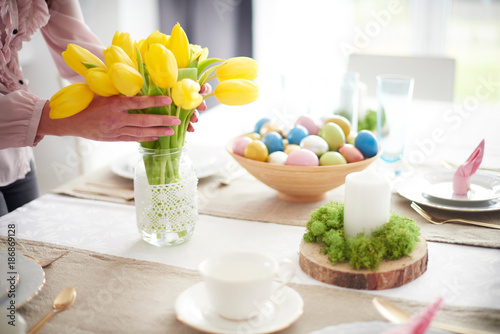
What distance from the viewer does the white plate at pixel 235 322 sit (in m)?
0.69

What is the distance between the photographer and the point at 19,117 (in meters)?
0.99

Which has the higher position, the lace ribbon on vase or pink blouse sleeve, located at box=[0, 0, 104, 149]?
pink blouse sleeve, located at box=[0, 0, 104, 149]

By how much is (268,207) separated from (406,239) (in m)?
0.39

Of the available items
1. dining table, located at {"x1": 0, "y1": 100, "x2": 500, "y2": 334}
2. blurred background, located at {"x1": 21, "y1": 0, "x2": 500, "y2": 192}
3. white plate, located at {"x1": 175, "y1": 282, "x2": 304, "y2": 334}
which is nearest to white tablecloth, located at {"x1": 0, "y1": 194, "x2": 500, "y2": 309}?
dining table, located at {"x1": 0, "y1": 100, "x2": 500, "y2": 334}

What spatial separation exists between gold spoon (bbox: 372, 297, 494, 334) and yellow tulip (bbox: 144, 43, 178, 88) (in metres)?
0.47

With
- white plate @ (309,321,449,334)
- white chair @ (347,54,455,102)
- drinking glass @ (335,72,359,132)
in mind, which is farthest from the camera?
white chair @ (347,54,455,102)

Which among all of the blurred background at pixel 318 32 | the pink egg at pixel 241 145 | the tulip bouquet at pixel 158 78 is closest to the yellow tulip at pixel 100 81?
the tulip bouquet at pixel 158 78

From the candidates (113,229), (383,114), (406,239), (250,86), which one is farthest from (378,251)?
(383,114)

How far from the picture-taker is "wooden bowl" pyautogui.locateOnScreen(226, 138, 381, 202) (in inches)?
43.9

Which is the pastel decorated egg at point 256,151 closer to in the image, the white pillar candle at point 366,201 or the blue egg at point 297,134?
A: the blue egg at point 297,134

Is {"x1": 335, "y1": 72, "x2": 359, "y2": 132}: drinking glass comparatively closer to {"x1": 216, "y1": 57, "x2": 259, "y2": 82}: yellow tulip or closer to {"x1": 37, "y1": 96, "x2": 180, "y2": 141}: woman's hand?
{"x1": 216, "y1": 57, "x2": 259, "y2": 82}: yellow tulip

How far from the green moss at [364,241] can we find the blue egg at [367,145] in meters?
0.28

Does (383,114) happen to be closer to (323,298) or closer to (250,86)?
(250,86)

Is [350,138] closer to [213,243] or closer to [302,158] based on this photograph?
[302,158]
